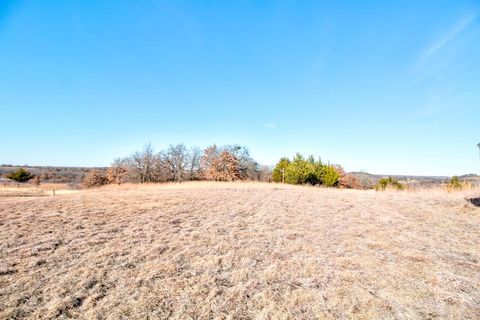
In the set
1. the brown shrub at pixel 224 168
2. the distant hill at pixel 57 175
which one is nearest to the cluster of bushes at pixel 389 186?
the brown shrub at pixel 224 168

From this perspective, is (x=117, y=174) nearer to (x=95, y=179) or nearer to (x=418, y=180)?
(x=95, y=179)

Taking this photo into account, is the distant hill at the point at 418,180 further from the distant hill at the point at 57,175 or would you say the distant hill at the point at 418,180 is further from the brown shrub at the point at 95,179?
the distant hill at the point at 57,175

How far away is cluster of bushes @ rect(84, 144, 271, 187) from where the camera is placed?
170 feet

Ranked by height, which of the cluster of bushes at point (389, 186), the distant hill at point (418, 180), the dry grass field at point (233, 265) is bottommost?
the dry grass field at point (233, 265)

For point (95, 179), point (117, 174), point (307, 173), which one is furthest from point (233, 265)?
point (95, 179)

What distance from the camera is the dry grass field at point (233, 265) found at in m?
3.41

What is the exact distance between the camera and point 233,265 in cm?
492

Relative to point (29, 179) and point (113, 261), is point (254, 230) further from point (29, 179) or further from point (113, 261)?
point (29, 179)

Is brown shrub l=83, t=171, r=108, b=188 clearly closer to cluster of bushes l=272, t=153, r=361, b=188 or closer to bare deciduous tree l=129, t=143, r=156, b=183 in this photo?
bare deciduous tree l=129, t=143, r=156, b=183

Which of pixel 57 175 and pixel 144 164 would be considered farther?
pixel 57 175

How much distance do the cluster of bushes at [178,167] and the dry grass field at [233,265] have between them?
43.5m

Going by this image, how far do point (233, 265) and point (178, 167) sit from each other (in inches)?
2007

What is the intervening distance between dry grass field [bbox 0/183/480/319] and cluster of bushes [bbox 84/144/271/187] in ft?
143

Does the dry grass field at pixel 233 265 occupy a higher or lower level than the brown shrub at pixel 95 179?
lower
